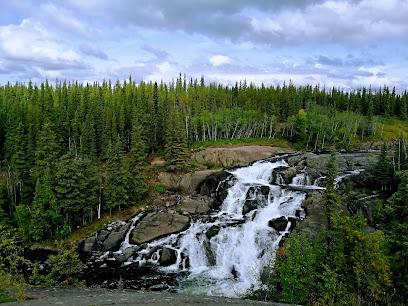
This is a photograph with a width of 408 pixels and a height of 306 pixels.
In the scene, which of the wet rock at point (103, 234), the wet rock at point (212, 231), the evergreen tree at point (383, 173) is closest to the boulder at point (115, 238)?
the wet rock at point (103, 234)

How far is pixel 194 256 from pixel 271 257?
913 centimetres

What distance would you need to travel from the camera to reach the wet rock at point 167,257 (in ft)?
112

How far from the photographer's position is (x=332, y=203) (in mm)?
31922

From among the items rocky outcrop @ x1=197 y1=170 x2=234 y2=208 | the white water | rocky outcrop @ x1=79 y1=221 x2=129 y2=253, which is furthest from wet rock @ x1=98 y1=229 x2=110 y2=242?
rocky outcrop @ x1=197 y1=170 x2=234 y2=208

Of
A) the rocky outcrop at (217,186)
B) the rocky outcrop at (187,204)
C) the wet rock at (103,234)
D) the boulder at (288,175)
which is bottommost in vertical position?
the wet rock at (103,234)

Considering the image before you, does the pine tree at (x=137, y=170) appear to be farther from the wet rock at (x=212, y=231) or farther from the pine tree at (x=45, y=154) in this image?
the wet rock at (x=212, y=231)

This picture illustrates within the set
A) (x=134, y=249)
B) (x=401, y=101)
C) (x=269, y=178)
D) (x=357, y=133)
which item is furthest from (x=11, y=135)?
(x=401, y=101)

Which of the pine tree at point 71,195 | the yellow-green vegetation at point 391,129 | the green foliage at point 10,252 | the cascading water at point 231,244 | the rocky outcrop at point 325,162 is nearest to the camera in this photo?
the green foliage at point 10,252

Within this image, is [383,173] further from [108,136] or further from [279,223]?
[108,136]

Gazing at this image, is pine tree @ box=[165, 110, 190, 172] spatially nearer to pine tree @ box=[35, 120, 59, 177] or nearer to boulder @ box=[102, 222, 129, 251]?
boulder @ box=[102, 222, 129, 251]

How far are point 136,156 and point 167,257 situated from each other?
23.2m

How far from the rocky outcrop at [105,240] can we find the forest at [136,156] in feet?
16.1

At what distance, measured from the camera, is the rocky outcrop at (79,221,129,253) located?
38.8 meters

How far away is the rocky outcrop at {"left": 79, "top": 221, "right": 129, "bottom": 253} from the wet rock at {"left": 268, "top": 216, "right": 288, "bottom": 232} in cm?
2025
